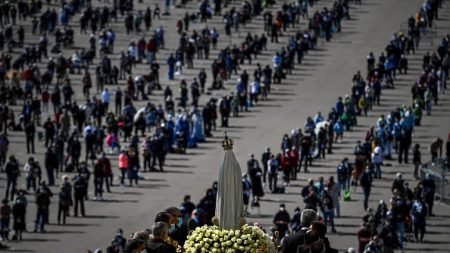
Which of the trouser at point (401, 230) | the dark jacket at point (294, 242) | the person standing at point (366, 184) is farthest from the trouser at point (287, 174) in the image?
the dark jacket at point (294, 242)

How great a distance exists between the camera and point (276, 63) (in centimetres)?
8356

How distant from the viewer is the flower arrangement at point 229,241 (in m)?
26.1

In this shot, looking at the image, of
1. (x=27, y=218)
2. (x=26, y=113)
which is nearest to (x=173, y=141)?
(x=26, y=113)

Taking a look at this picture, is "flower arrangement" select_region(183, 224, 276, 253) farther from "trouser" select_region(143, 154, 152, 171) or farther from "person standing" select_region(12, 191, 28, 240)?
"trouser" select_region(143, 154, 152, 171)

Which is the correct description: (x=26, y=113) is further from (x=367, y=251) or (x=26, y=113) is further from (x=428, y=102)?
(x=367, y=251)

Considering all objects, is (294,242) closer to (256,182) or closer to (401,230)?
(401,230)

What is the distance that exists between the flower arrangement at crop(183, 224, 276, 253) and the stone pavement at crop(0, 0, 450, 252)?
1168 inches

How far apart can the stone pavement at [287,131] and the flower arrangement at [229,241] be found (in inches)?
1168

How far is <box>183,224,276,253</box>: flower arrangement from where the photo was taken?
26.1m

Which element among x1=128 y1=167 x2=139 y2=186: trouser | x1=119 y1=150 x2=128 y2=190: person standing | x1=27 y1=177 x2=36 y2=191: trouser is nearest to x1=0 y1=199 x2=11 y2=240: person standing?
x1=27 y1=177 x2=36 y2=191: trouser

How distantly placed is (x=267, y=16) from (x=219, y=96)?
1320cm

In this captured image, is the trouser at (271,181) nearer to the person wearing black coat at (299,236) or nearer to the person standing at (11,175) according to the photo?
the person standing at (11,175)

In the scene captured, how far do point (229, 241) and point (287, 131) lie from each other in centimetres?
4771

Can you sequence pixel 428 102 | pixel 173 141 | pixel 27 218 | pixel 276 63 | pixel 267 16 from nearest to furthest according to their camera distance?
pixel 27 218 → pixel 173 141 → pixel 428 102 → pixel 276 63 → pixel 267 16
